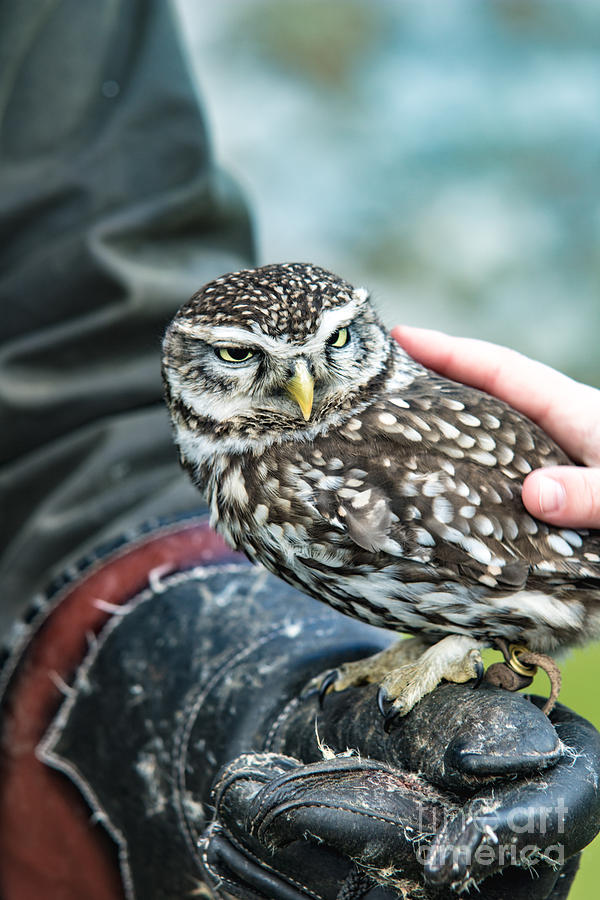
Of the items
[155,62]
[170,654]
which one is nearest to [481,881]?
[170,654]

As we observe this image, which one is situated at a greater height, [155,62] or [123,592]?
[155,62]

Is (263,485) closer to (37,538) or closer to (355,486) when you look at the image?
(355,486)

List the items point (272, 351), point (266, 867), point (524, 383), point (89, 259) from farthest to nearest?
1. point (89, 259)
2. point (524, 383)
3. point (272, 351)
4. point (266, 867)

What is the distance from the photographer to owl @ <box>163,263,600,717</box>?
72.9 inches

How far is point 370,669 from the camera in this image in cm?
210

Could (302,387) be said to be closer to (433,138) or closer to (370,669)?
(370,669)

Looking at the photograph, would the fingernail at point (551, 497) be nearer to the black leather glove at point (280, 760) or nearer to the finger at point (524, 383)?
the finger at point (524, 383)

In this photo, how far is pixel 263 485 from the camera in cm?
196

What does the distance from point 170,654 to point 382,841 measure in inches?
34.0

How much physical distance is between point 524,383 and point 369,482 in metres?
0.52

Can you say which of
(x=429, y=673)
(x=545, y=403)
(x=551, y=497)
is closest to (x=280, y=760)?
(x=429, y=673)

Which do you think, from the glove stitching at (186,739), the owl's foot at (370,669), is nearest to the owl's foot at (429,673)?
the owl's foot at (370,669)

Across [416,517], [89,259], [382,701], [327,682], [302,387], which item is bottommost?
[327,682]

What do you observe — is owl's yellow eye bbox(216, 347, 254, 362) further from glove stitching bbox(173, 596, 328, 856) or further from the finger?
glove stitching bbox(173, 596, 328, 856)
